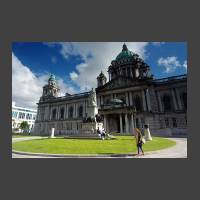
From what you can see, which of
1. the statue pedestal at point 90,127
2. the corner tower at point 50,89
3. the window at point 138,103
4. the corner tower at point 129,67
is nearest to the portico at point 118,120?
the window at point 138,103

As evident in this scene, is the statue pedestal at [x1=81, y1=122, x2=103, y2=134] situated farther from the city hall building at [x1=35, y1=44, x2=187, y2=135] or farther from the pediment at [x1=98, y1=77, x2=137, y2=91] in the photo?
Result: the pediment at [x1=98, y1=77, x2=137, y2=91]

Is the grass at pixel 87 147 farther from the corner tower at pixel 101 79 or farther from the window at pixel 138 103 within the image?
the corner tower at pixel 101 79

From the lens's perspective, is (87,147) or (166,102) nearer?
(87,147)

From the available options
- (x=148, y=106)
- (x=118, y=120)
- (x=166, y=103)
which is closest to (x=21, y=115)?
(x=118, y=120)

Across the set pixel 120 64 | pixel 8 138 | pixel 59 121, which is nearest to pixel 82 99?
pixel 59 121

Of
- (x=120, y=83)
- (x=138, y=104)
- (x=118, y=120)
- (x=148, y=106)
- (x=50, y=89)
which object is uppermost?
(x=50, y=89)

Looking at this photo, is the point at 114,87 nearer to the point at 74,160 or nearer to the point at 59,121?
the point at 59,121

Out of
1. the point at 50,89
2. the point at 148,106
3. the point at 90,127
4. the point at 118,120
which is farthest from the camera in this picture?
the point at 50,89

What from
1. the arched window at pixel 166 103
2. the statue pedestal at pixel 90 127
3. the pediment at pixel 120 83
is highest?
the pediment at pixel 120 83

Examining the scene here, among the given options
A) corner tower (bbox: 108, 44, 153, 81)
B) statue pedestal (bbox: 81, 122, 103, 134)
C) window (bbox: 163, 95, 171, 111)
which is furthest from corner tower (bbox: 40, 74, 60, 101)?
statue pedestal (bbox: 81, 122, 103, 134)

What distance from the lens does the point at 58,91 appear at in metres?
87.3

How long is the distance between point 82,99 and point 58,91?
2326cm

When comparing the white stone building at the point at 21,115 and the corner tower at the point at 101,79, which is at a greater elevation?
the corner tower at the point at 101,79

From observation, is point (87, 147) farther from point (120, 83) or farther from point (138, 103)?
point (120, 83)
